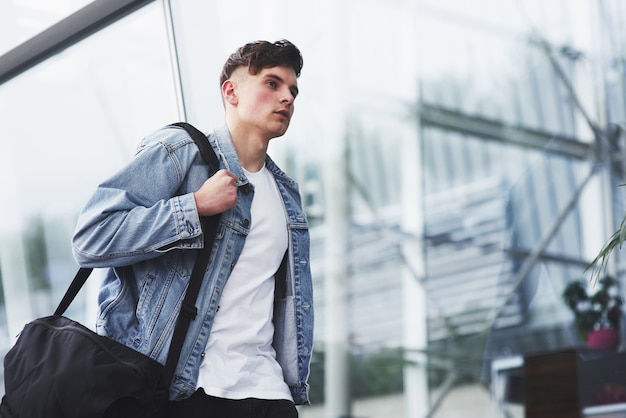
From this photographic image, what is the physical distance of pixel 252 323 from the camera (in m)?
1.59

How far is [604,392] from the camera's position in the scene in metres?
4.64

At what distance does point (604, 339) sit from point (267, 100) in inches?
157

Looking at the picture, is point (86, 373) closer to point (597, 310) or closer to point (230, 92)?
point (230, 92)

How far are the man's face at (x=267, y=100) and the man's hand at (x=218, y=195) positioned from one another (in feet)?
0.60

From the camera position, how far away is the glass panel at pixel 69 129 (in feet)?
12.3

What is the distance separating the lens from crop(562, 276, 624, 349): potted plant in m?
5.19

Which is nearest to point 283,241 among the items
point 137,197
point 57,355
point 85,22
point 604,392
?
point 137,197

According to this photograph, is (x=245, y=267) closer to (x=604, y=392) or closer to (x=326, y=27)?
(x=604, y=392)

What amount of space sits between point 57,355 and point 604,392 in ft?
12.0

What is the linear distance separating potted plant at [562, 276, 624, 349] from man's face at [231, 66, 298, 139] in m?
3.85

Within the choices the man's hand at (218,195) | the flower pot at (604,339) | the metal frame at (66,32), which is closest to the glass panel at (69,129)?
the metal frame at (66,32)

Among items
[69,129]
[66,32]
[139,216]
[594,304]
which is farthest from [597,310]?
[139,216]

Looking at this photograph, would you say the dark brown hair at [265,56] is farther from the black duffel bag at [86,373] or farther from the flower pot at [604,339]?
the flower pot at [604,339]

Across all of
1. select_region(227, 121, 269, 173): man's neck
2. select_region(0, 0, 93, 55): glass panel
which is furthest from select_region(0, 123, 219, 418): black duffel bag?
select_region(0, 0, 93, 55): glass panel
